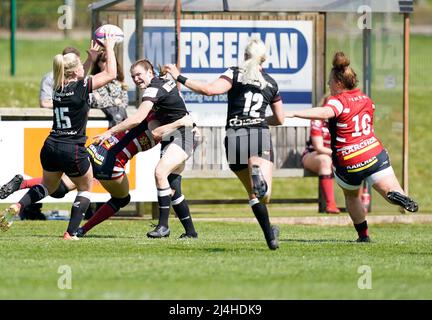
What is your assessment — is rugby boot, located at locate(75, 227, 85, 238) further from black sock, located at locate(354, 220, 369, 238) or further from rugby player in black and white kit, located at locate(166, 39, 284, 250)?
black sock, located at locate(354, 220, 369, 238)

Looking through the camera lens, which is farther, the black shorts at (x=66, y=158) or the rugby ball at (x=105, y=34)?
the rugby ball at (x=105, y=34)

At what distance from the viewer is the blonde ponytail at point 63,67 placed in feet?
41.3

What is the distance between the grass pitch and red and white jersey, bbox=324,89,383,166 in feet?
3.10

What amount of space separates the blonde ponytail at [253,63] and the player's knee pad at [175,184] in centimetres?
215

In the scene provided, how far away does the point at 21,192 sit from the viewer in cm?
1667

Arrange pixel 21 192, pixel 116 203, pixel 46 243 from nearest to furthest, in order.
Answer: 1. pixel 46 243
2. pixel 116 203
3. pixel 21 192

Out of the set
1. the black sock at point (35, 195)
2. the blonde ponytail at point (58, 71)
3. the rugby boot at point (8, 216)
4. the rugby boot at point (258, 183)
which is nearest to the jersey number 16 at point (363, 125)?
the rugby boot at point (258, 183)

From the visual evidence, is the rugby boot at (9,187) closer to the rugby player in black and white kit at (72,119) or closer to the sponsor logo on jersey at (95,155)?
the rugby player in black and white kit at (72,119)

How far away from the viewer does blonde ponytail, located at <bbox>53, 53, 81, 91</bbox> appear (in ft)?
41.3

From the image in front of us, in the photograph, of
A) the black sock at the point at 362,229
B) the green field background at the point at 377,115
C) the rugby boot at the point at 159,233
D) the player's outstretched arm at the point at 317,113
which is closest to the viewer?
the player's outstretched arm at the point at 317,113

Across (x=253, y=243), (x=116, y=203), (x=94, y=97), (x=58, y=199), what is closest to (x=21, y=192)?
(x=58, y=199)

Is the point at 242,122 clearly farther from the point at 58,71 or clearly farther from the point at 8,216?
the point at 8,216

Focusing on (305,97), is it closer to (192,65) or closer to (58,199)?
(192,65)
